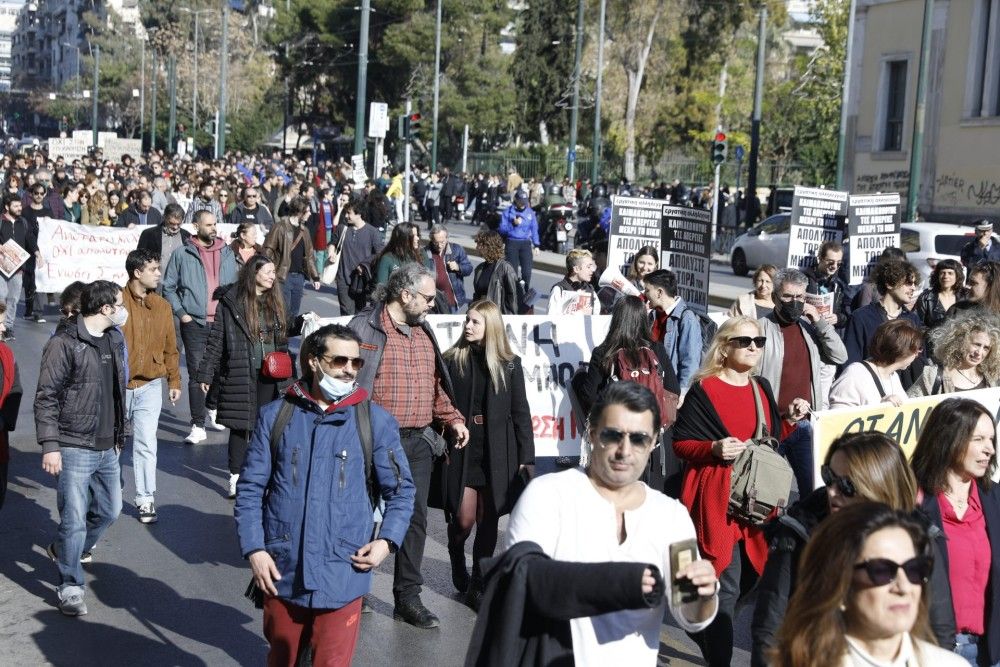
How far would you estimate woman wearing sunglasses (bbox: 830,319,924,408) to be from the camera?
6.70 m

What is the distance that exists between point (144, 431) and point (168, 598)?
1.67m

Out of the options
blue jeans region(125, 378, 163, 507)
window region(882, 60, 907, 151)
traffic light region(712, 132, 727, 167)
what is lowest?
blue jeans region(125, 378, 163, 507)

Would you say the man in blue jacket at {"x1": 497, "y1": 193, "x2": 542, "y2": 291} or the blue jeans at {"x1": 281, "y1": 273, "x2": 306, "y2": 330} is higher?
the man in blue jacket at {"x1": 497, "y1": 193, "x2": 542, "y2": 291}

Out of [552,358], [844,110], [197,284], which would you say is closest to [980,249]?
[552,358]

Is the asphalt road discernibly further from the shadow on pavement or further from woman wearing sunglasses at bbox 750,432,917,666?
woman wearing sunglasses at bbox 750,432,917,666

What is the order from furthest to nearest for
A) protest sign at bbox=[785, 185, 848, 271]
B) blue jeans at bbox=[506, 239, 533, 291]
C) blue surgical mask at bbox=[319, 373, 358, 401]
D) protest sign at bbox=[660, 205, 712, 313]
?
blue jeans at bbox=[506, 239, 533, 291]
protest sign at bbox=[785, 185, 848, 271]
protest sign at bbox=[660, 205, 712, 313]
blue surgical mask at bbox=[319, 373, 358, 401]

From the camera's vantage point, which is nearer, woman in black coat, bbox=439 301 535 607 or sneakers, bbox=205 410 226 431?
woman in black coat, bbox=439 301 535 607

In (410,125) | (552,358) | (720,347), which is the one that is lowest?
(552,358)

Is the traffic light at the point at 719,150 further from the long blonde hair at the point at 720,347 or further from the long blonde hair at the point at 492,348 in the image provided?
the long blonde hair at the point at 720,347

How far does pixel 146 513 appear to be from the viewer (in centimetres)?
889

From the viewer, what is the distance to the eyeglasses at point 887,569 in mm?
2979

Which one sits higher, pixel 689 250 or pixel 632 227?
pixel 632 227

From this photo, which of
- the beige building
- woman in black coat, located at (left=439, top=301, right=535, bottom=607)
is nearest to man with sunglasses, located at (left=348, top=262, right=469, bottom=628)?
woman in black coat, located at (left=439, top=301, right=535, bottom=607)

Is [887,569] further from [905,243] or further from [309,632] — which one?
[905,243]
